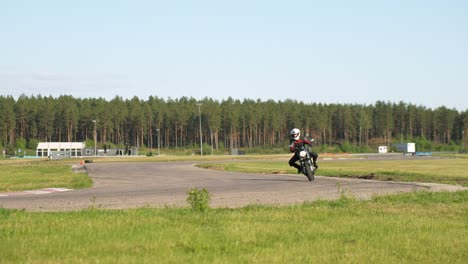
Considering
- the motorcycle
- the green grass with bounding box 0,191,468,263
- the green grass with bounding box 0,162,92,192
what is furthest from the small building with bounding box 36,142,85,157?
the green grass with bounding box 0,191,468,263

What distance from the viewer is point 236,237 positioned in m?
9.70

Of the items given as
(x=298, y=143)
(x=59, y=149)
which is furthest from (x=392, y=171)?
(x=59, y=149)

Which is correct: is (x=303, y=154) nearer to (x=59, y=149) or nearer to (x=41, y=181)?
(x=41, y=181)

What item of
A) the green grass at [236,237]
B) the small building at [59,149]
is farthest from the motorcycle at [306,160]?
the small building at [59,149]

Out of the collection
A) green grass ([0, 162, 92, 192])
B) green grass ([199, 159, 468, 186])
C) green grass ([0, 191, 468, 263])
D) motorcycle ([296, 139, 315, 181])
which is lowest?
green grass ([199, 159, 468, 186])

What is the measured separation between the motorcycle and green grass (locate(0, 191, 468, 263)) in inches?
538

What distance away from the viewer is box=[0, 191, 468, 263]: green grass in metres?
8.29

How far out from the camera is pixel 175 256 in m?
8.20

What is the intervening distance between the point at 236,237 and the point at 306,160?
60.8 feet

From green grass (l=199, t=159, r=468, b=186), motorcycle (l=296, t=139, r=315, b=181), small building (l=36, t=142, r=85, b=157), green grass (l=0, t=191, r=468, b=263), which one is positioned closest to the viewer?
green grass (l=0, t=191, r=468, b=263)

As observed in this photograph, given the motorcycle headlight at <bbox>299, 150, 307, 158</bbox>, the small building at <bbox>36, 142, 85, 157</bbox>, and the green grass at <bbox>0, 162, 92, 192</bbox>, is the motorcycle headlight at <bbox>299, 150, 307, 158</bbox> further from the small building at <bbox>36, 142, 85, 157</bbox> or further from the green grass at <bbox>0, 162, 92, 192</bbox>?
the small building at <bbox>36, 142, 85, 157</bbox>

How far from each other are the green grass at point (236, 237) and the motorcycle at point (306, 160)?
538 inches

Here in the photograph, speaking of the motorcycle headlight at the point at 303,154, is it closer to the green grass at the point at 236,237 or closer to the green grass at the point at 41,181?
the green grass at the point at 41,181

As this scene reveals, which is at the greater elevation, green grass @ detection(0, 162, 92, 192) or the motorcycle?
the motorcycle
